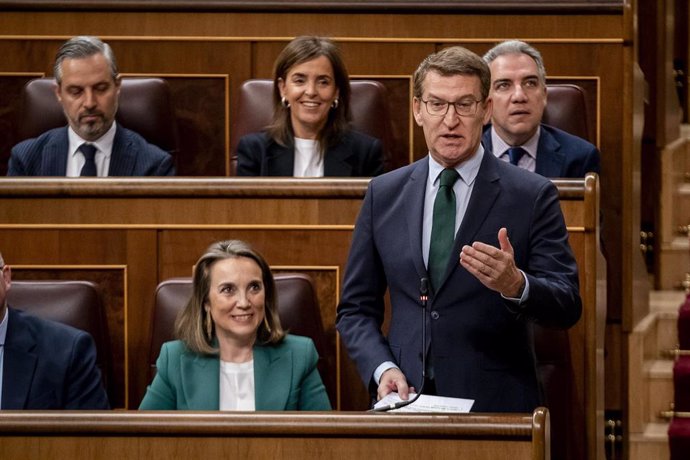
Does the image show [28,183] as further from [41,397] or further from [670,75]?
[670,75]

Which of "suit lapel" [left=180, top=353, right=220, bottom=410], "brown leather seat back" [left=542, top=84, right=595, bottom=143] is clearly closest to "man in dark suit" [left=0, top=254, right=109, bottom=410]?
"suit lapel" [left=180, top=353, right=220, bottom=410]

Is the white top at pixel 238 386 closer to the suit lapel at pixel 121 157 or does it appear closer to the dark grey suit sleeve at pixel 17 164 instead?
the suit lapel at pixel 121 157

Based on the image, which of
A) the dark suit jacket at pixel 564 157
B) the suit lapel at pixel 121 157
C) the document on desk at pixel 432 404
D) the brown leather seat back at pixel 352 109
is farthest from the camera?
the brown leather seat back at pixel 352 109

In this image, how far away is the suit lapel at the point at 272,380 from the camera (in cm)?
153

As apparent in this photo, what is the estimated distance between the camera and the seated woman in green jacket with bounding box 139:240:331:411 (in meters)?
1.53

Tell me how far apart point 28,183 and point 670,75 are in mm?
1166

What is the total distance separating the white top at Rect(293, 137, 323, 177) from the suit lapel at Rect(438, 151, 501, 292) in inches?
23.0

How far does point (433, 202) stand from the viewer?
140 cm

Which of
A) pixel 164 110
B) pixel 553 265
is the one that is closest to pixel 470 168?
pixel 553 265

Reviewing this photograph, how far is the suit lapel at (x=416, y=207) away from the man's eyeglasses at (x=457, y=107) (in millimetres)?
80

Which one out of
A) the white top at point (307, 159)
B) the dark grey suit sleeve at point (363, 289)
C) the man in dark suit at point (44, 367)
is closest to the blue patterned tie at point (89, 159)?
the white top at point (307, 159)

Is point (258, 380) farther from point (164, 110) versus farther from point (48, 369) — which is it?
point (164, 110)

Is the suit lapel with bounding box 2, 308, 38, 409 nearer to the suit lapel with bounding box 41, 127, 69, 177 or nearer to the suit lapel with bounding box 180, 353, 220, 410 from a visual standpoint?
the suit lapel with bounding box 180, 353, 220, 410

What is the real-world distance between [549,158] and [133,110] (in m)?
0.65
